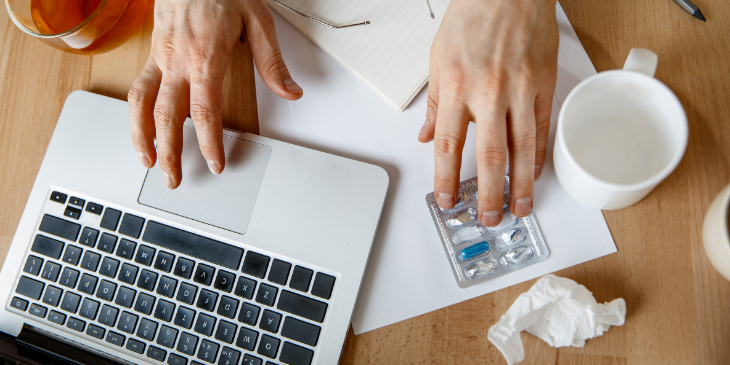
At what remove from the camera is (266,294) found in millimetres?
471

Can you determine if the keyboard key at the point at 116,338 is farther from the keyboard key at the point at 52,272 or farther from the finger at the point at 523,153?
the finger at the point at 523,153

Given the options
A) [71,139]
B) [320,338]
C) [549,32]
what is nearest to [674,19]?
[549,32]

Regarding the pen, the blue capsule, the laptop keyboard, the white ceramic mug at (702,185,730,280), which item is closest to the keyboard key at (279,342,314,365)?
the laptop keyboard

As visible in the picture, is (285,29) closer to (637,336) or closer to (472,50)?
(472,50)

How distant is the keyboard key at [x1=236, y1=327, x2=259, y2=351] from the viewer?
18.3 inches

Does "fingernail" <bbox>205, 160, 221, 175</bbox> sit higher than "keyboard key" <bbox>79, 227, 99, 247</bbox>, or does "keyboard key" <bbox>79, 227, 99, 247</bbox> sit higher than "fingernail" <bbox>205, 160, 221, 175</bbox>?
"fingernail" <bbox>205, 160, 221, 175</bbox>

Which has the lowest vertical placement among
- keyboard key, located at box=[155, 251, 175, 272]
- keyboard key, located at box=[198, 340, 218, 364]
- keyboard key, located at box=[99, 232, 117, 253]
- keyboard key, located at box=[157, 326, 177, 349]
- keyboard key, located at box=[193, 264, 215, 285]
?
keyboard key, located at box=[157, 326, 177, 349]

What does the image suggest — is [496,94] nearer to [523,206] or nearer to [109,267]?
[523,206]

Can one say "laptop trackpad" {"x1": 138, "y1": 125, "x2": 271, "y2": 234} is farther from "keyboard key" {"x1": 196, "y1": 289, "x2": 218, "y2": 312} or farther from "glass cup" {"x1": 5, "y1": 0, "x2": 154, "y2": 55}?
"glass cup" {"x1": 5, "y1": 0, "x2": 154, "y2": 55}

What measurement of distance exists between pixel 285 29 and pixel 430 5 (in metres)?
0.20

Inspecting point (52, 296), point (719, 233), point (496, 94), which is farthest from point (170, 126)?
point (719, 233)

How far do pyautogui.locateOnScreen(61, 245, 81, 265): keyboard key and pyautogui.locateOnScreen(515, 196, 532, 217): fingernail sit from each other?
1.73 feet

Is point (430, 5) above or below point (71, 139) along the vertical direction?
above

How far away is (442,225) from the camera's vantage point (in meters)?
0.49
